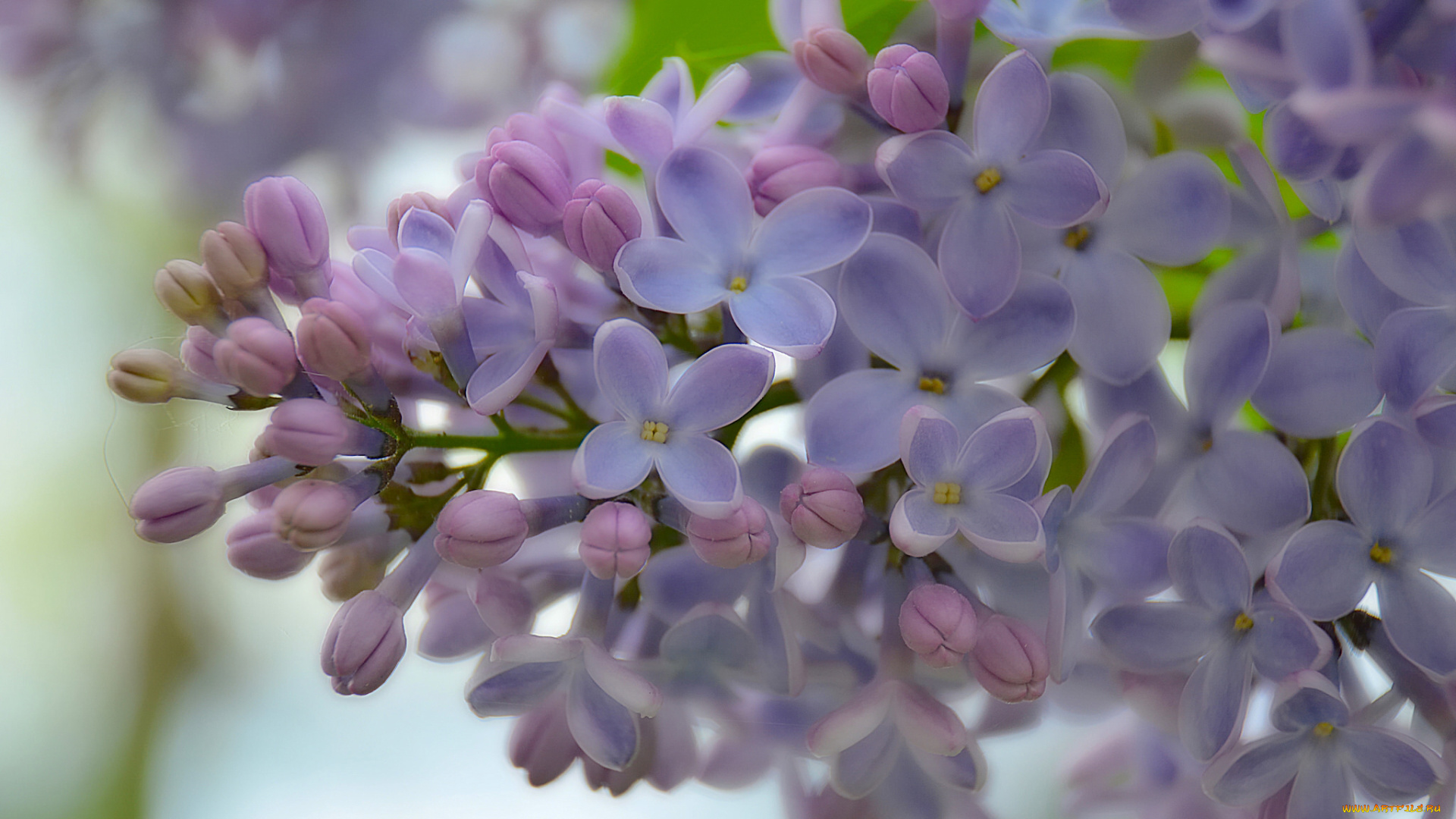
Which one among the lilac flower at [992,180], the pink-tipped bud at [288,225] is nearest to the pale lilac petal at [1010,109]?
the lilac flower at [992,180]

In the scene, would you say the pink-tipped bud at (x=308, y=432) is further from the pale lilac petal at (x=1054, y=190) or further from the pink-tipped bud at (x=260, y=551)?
the pale lilac petal at (x=1054, y=190)

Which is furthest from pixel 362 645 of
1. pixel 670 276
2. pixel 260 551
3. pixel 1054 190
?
pixel 1054 190

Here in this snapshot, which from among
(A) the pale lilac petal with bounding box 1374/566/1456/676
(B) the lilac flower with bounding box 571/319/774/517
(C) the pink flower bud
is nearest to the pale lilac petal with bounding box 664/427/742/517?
(B) the lilac flower with bounding box 571/319/774/517

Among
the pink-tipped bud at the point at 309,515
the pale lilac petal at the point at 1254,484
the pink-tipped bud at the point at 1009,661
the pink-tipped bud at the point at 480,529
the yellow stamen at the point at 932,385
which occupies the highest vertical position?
the pink-tipped bud at the point at 309,515

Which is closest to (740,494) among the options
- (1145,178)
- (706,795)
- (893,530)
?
(893,530)

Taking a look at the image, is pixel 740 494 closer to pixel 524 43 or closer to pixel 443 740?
pixel 443 740

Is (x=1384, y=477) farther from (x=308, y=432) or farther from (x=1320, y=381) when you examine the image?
(x=308, y=432)
